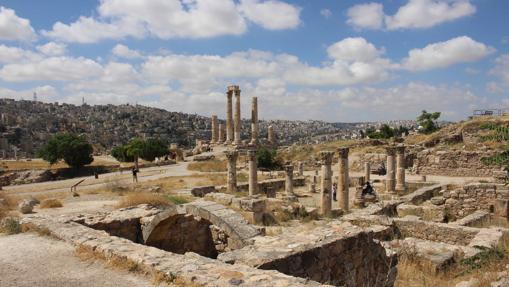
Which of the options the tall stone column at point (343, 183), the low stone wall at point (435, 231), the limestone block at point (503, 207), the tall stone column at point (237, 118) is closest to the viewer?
the low stone wall at point (435, 231)

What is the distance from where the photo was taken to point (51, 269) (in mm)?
5816

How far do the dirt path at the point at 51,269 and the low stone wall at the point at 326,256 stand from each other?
1564 mm

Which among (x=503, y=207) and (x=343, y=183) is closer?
(x=503, y=207)

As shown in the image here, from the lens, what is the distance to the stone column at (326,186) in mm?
16547

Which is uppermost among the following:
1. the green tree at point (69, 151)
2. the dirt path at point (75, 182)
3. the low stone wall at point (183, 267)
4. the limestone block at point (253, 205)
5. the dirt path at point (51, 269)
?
the green tree at point (69, 151)

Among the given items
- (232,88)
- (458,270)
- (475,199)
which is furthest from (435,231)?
(232,88)

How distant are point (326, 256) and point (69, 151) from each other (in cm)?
3819

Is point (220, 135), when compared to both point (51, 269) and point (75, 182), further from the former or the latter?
point (51, 269)

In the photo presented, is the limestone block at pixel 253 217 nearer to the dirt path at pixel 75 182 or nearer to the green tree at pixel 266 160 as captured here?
the dirt path at pixel 75 182

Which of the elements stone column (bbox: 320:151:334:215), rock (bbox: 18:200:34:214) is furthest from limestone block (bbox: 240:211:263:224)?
rock (bbox: 18:200:34:214)

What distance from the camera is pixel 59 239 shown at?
7.38m

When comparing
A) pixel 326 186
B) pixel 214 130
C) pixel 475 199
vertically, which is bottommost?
pixel 475 199

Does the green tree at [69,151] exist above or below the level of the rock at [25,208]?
above

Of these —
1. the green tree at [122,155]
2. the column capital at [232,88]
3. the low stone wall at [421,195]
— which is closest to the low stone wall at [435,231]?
the low stone wall at [421,195]
